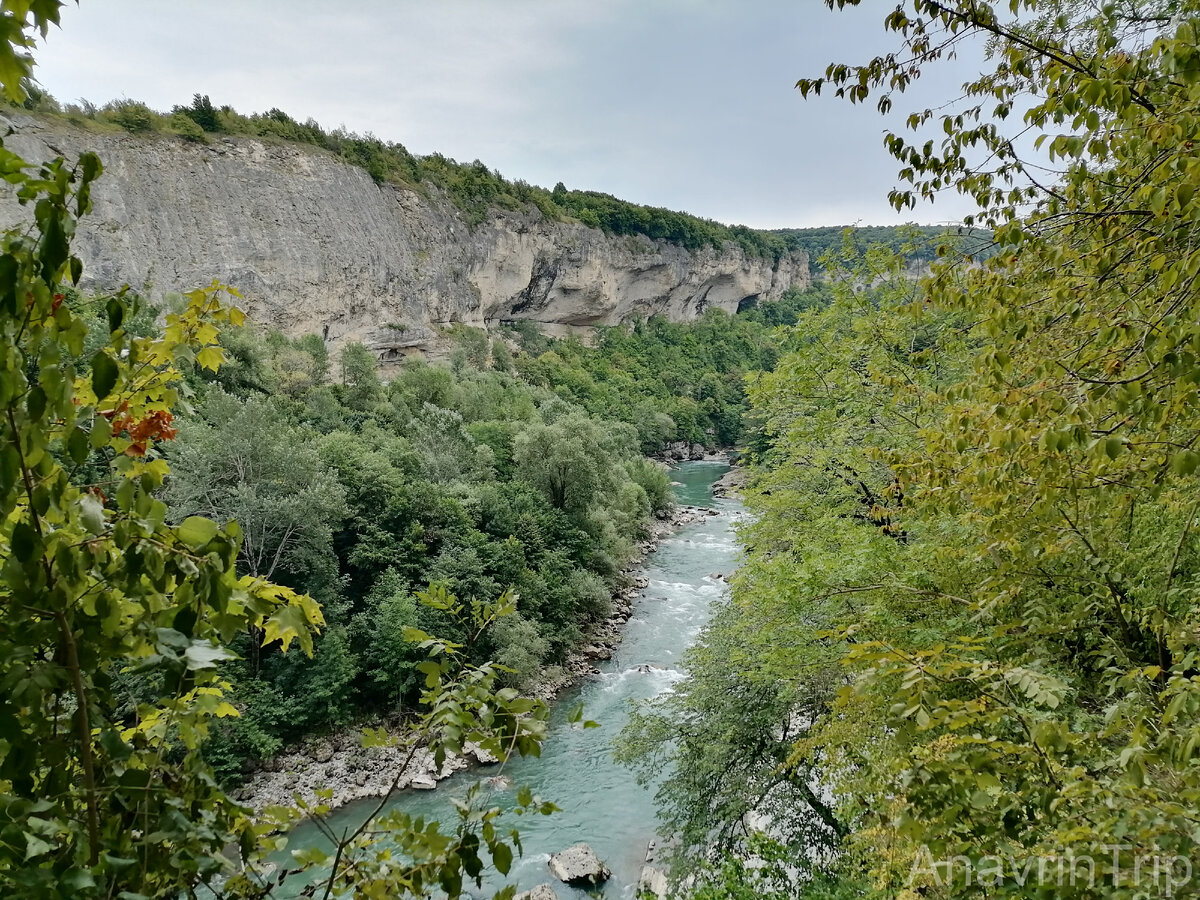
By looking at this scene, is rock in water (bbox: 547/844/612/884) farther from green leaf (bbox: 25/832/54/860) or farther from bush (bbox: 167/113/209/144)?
bush (bbox: 167/113/209/144)

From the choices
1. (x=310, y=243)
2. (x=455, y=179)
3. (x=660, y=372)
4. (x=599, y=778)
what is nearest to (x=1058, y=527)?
(x=599, y=778)

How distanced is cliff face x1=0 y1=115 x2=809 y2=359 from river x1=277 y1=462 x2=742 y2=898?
2647cm

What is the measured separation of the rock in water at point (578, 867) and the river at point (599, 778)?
12 cm

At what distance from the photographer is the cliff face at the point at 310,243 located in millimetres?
29859

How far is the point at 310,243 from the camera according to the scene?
37406 mm

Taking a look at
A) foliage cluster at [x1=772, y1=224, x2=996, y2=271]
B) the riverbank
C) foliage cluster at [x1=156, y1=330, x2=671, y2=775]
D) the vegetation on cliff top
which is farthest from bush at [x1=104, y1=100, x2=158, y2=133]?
foliage cluster at [x1=772, y1=224, x2=996, y2=271]

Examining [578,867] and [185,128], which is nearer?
[578,867]

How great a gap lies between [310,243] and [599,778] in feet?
118

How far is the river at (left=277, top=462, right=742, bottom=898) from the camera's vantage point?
9430 millimetres

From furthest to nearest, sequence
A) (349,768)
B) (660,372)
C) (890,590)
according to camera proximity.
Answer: (660,372)
(349,768)
(890,590)

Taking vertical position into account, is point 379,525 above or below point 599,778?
above

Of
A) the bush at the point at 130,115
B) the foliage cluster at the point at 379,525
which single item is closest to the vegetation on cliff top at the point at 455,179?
the bush at the point at 130,115

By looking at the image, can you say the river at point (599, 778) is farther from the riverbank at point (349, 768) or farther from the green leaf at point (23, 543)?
the green leaf at point (23, 543)

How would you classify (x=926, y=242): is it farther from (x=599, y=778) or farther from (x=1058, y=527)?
(x=599, y=778)
